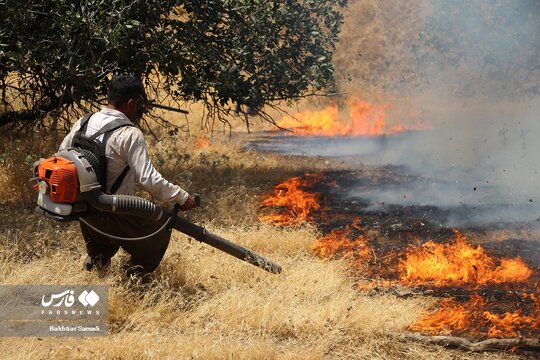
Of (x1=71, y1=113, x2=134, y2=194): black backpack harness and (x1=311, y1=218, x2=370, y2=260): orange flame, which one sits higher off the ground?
(x1=71, y1=113, x2=134, y2=194): black backpack harness

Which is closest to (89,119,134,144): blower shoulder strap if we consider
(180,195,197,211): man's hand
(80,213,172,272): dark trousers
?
(80,213,172,272): dark trousers

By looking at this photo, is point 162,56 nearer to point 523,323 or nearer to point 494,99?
point 523,323

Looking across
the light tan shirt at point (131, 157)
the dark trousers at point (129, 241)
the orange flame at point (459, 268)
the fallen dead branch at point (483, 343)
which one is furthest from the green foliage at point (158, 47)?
the fallen dead branch at point (483, 343)

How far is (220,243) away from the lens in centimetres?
546

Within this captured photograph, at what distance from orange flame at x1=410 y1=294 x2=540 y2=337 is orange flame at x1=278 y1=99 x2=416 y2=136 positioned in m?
11.2

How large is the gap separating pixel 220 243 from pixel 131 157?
3.63ft

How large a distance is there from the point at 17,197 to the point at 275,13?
4.80 metres

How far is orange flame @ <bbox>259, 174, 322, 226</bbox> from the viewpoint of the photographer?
27.9 feet

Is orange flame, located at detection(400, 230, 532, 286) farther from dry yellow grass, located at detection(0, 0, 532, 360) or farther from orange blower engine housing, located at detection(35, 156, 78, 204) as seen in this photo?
orange blower engine housing, located at detection(35, 156, 78, 204)

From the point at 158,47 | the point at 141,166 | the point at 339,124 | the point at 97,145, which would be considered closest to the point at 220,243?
the point at 141,166

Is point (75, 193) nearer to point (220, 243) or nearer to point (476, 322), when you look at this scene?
point (220, 243)

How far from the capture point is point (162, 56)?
8.88 meters

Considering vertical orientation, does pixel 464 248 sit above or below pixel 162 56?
below

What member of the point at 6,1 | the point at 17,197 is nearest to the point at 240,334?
the point at 17,197
